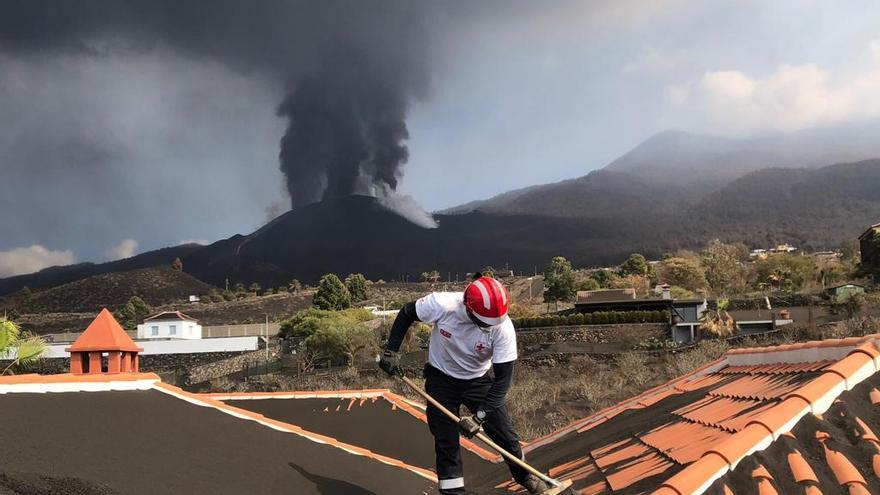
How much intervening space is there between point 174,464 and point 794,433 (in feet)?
13.1

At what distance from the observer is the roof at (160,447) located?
4496 millimetres

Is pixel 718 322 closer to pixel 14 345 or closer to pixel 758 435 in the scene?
pixel 14 345

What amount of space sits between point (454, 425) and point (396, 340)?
71cm

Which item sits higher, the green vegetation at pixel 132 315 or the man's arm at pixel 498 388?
the green vegetation at pixel 132 315

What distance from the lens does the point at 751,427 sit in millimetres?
3377

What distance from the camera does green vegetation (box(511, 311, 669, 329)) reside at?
47.5 meters

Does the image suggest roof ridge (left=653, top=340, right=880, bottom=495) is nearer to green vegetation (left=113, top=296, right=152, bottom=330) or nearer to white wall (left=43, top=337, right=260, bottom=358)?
white wall (left=43, top=337, right=260, bottom=358)

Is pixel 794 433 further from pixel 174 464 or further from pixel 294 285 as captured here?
pixel 294 285

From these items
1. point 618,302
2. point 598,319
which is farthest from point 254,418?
point 618,302

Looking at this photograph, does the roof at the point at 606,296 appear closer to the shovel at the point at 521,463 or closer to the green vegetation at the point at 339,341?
the green vegetation at the point at 339,341

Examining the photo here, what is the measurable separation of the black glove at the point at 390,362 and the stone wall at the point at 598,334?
41.2 m

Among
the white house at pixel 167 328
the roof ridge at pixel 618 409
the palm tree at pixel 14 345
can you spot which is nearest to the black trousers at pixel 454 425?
the roof ridge at pixel 618 409

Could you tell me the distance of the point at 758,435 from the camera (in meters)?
3.29

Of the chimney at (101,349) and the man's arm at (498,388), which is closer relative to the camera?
the man's arm at (498,388)
